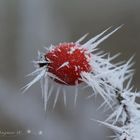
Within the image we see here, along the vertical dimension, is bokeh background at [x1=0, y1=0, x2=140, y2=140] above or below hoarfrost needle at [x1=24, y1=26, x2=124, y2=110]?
above

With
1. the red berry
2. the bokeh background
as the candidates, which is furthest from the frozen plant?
the bokeh background

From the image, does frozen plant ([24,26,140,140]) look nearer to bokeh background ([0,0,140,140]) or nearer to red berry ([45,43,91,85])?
red berry ([45,43,91,85])

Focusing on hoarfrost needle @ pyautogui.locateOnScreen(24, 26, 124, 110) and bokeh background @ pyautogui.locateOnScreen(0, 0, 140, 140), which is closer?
hoarfrost needle @ pyautogui.locateOnScreen(24, 26, 124, 110)

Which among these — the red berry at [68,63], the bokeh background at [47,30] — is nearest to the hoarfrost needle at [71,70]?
the red berry at [68,63]

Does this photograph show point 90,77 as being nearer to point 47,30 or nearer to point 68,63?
point 68,63

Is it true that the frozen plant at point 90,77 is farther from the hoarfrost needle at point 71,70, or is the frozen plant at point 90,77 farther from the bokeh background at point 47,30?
the bokeh background at point 47,30

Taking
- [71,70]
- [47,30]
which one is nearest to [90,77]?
[71,70]

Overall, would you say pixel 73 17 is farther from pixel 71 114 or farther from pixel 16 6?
pixel 71 114

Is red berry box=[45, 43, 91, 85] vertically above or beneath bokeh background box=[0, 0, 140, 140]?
beneath
